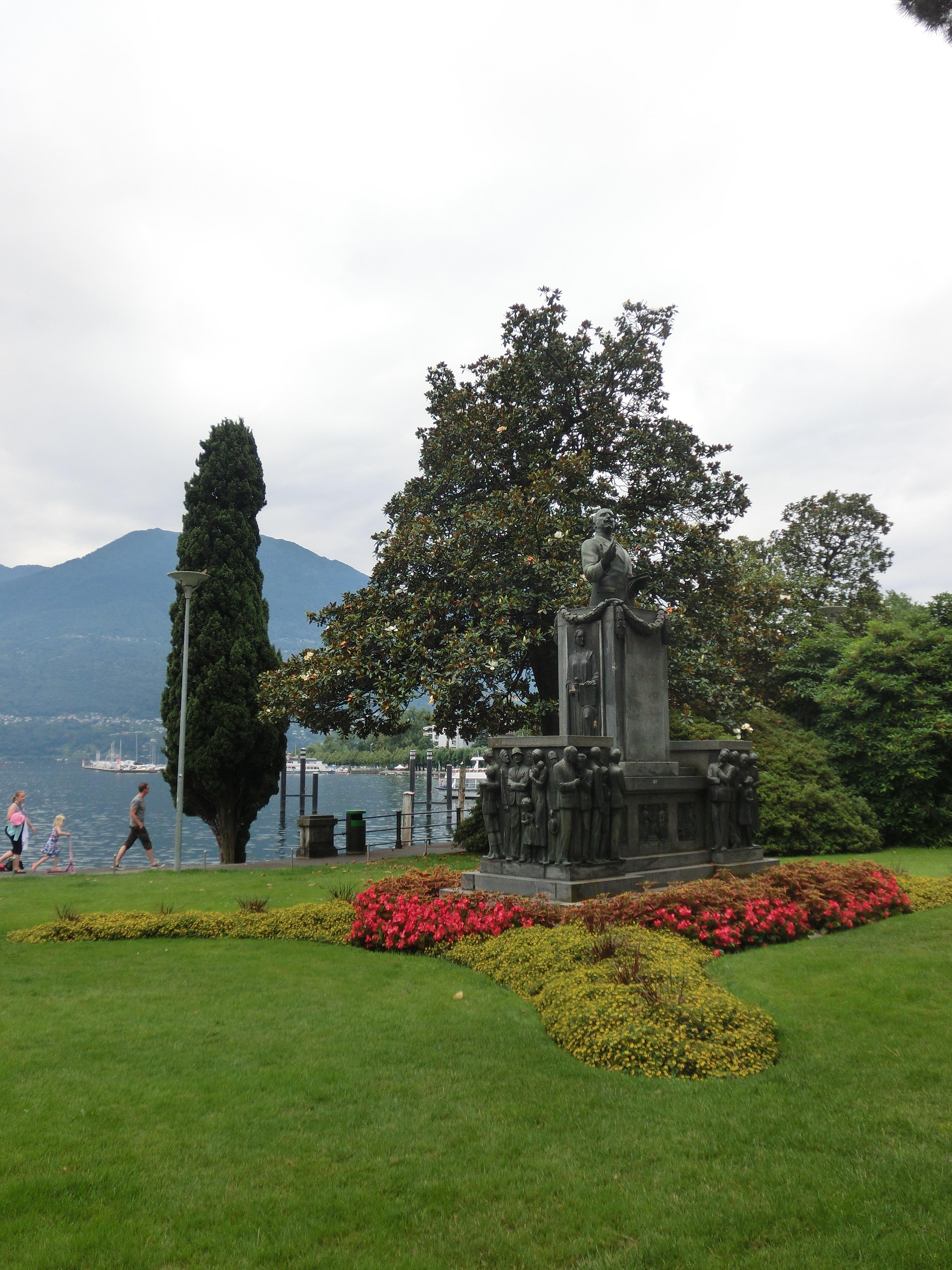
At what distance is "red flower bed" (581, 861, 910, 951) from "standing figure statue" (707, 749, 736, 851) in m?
0.75

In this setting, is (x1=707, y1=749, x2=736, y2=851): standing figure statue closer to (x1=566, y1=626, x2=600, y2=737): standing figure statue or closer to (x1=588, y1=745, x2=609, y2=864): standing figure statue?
(x1=566, y1=626, x2=600, y2=737): standing figure statue

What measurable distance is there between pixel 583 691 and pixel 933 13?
7.81 meters

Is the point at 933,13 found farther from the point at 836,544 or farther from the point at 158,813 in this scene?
the point at 158,813

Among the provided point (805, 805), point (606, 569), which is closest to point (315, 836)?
point (606, 569)

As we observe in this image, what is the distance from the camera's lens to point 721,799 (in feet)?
37.5

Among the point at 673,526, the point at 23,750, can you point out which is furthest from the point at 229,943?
the point at 23,750

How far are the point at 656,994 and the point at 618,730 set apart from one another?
532 cm

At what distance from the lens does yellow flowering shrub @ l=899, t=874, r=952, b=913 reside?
10883 mm

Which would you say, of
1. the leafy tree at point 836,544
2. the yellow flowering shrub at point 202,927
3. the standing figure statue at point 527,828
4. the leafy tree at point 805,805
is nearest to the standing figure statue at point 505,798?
the standing figure statue at point 527,828

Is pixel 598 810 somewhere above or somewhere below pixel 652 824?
above

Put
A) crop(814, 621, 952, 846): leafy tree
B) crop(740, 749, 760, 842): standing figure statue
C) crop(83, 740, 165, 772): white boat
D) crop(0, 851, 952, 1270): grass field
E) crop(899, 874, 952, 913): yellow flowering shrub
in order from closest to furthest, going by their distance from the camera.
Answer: crop(0, 851, 952, 1270): grass field
crop(899, 874, 952, 913): yellow flowering shrub
crop(740, 749, 760, 842): standing figure statue
crop(814, 621, 952, 846): leafy tree
crop(83, 740, 165, 772): white boat

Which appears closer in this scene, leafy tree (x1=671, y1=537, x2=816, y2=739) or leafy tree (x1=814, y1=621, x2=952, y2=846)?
leafy tree (x1=671, y1=537, x2=816, y2=739)

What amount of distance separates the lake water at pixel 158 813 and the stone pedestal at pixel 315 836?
4.64ft

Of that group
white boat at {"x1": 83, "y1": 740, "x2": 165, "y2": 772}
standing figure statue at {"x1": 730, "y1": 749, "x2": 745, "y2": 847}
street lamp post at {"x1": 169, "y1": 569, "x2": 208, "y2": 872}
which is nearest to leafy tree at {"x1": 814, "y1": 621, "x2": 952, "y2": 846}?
standing figure statue at {"x1": 730, "y1": 749, "x2": 745, "y2": 847}
